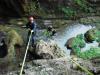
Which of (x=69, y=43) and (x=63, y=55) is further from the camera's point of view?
(x=69, y=43)

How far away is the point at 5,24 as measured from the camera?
24.1 m

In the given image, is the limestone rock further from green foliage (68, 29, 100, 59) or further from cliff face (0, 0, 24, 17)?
cliff face (0, 0, 24, 17)

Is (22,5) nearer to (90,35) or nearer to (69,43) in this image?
(69,43)

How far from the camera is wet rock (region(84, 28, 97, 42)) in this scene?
22288mm

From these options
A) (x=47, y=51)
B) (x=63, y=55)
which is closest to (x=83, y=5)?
(x=63, y=55)

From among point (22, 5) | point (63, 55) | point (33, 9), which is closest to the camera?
point (63, 55)

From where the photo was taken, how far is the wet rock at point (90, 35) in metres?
22.3

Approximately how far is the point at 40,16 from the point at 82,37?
545 cm

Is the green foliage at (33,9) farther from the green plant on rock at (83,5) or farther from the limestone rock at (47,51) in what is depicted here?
the limestone rock at (47,51)

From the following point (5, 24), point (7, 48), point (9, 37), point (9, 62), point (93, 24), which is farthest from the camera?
point (93, 24)

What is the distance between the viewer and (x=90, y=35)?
2247 centimetres

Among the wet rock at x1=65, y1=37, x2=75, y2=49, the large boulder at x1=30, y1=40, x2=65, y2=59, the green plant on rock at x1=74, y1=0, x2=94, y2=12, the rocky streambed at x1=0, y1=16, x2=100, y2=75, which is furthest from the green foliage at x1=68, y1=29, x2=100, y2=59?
the green plant on rock at x1=74, y1=0, x2=94, y2=12

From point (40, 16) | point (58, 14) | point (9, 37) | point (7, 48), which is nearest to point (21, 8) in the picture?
point (40, 16)

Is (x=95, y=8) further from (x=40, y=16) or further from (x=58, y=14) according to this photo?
(x=40, y=16)
